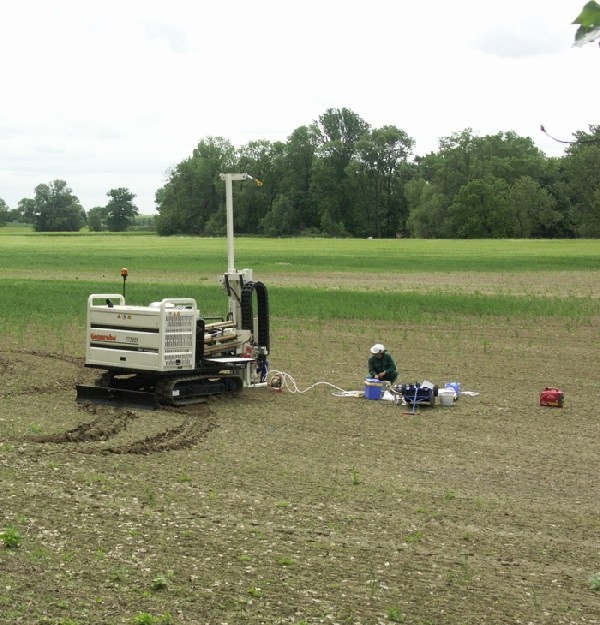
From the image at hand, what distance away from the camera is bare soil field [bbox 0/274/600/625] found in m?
8.37

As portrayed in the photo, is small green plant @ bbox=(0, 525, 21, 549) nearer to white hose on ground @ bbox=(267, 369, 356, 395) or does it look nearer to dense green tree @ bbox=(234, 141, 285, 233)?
white hose on ground @ bbox=(267, 369, 356, 395)

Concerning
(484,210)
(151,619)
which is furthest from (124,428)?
(484,210)

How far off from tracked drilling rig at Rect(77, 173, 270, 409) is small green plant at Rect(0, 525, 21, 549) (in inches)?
286

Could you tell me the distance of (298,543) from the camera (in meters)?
9.92

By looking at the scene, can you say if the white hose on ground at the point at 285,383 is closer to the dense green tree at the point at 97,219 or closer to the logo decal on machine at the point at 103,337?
the logo decal on machine at the point at 103,337

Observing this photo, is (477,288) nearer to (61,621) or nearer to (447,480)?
(447,480)

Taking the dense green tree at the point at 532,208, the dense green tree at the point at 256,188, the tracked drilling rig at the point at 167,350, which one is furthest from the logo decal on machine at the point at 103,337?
the dense green tree at the point at 256,188

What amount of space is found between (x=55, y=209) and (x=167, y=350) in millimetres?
174817

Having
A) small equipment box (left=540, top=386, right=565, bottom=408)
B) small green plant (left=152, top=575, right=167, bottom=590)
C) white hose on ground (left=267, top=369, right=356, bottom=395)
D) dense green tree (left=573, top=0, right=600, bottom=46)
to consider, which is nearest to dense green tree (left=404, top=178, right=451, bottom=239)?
white hose on ground (left=267, top=369, right=356, bottom=395)

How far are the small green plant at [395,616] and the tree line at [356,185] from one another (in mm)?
122359

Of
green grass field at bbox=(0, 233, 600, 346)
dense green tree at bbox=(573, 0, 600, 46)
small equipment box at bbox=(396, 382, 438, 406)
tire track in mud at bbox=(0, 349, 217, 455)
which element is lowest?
tire track in mud at bbox=(0, 349, 217, 455)

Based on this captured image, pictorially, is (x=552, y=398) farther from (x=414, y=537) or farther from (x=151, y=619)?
(x=151, y=619)

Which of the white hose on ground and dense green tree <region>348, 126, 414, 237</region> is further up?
dense green tree <region>348, 126, 414, 237</region>

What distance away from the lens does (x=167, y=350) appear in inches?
651
